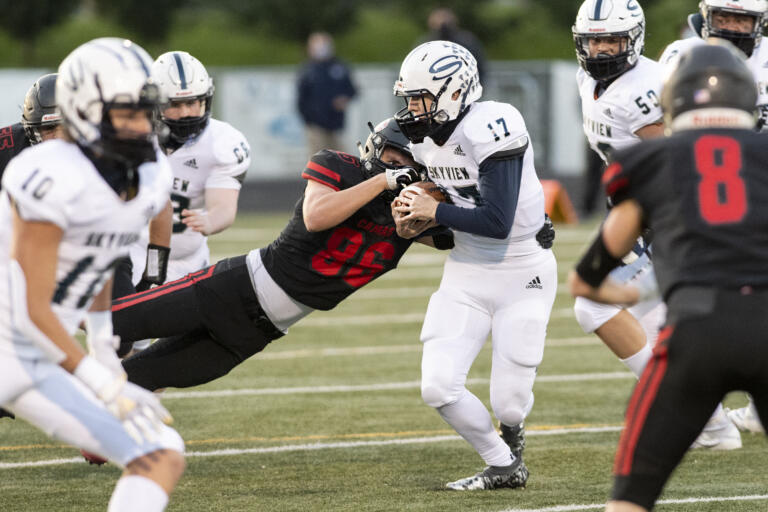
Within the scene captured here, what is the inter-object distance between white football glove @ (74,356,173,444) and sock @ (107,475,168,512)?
114 mm

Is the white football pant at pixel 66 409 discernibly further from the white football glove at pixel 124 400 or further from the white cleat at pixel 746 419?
the white cleat at pixel 746 419

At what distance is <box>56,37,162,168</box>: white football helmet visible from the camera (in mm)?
3396

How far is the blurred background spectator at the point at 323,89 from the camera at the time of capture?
1622cm

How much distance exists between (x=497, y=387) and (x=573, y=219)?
9.46 metres

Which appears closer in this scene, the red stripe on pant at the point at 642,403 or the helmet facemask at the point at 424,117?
the red stripe on pant at the point at 642,403

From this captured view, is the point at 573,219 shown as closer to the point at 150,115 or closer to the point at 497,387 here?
the point at 497,387

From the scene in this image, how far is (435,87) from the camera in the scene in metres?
4.77

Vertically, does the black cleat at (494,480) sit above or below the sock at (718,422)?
above

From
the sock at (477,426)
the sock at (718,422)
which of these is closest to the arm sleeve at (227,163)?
the sock at (477,426)

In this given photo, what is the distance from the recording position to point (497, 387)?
194 inches

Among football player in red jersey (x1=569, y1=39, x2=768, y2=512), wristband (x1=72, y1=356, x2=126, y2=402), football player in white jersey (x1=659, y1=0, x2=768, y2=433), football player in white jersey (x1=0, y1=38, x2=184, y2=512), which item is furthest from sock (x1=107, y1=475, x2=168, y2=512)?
football player in white jersey (x1=659, y1=0, x2=768, y2=433)

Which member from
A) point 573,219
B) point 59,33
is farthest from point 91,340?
point 59,33

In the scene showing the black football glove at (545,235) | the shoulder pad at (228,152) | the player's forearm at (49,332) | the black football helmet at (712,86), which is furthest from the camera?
the shoulder pad at (228,152)

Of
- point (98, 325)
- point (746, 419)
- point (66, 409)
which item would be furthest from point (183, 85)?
point (746, 419)
